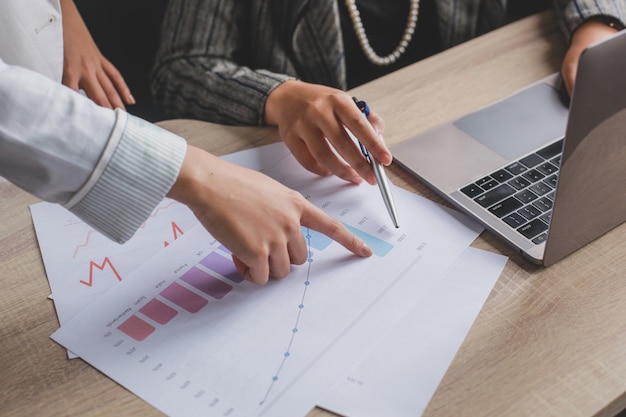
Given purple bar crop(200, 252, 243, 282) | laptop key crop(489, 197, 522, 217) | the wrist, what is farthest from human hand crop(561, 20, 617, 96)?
purple bar crop(200, 252, 243, 282)

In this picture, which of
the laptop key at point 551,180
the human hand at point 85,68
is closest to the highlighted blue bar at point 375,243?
the laptop key at point 551,180

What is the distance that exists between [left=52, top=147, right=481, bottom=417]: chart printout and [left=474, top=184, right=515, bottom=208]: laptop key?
0.10ft

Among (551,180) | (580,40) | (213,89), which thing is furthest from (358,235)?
(580,40)

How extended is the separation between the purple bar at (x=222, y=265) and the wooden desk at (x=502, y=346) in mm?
158

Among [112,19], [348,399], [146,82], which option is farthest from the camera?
[146,82]

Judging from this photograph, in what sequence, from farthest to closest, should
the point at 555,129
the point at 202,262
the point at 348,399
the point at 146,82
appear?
the point at 146,82, the point at 555,129, the point at 202,262, the point at 348,399

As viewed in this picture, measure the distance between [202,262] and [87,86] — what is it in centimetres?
51

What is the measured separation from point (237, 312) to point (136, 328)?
10 centimetres

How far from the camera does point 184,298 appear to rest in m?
0.69

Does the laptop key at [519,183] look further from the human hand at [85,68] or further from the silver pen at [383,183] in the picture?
the human hand at [85,68]

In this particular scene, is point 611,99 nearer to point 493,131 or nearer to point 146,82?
point 493,131

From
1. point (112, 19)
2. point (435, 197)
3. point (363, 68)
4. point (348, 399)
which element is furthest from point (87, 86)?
point (348, 399)

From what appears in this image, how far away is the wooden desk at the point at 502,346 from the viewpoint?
0.59 meters

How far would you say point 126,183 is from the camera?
633 mm
